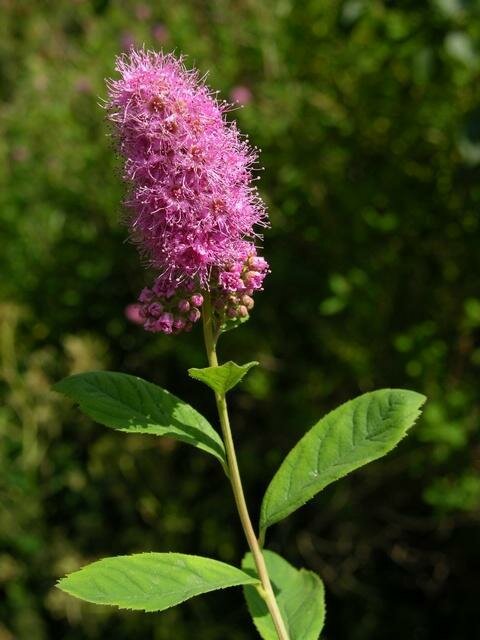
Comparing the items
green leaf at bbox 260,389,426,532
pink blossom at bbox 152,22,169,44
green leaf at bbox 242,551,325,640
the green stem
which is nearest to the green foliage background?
pink blossom at bbox 152,22,169,44

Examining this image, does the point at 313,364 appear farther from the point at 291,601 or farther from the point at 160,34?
the point at 291,601

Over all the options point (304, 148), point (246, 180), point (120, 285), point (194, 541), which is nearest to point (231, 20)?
point (304, 148)

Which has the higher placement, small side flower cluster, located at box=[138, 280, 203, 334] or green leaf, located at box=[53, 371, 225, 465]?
small side flower cluster, located at box=[138, 280, 203, 334]

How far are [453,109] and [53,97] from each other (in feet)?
8.67

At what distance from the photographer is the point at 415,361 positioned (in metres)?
3.21

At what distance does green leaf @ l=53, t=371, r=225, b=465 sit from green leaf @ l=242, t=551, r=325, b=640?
291mm

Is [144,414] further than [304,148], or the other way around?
[304,148]

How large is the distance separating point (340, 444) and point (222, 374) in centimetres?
28

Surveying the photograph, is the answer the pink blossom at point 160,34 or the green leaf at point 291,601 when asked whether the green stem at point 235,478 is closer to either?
the green leaf at point 291,601

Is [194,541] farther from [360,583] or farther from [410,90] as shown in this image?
[410,90]

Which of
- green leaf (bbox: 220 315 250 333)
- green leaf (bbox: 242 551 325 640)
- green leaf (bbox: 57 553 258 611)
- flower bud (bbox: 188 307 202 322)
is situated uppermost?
flower bud (bbox: 188 307 202 322)

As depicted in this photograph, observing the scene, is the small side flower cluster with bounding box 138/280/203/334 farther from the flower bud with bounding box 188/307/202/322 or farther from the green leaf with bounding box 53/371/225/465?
the green leaf with bounding box 53/371/225/465

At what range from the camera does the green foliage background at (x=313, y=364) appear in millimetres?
3367

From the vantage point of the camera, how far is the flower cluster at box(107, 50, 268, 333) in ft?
3.72
